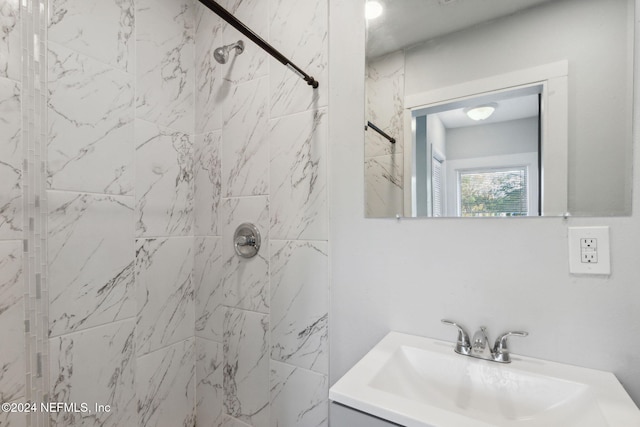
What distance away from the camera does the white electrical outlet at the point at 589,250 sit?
2.41 ft

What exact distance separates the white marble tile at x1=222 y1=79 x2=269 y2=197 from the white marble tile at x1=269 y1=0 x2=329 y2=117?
0.08 metres

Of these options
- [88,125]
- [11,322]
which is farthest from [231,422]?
[88,125]

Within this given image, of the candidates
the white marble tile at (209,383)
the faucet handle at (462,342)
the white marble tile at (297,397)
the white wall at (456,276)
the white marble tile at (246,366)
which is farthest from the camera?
the white marble tile at (209,383)

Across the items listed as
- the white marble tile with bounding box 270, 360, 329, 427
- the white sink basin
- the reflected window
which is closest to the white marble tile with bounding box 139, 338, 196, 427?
the white marble tile with bounding box 270, 360, 329, 427

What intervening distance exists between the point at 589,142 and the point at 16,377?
1797mm

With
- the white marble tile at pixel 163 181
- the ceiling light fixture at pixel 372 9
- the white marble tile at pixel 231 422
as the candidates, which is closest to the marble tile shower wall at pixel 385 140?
the ceiling light fixture at pixel 372 9

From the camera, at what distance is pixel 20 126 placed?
946 millimetres

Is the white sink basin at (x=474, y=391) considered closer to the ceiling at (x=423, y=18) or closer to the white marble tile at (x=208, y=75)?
the ceiling at (x=423, y=18)

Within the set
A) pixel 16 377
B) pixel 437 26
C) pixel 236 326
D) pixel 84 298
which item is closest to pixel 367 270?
pixel 236 326

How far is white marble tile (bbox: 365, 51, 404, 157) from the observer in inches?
40.2

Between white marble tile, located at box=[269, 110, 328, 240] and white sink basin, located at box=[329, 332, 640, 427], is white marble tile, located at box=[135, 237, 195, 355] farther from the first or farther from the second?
white sink basin, located at box=[329, 332, 640, 427]

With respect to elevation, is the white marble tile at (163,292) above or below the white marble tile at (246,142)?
below

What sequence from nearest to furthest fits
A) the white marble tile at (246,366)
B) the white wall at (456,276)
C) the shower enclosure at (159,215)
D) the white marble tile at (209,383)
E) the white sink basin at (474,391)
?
the white sink basin at (474,391) → the white wall at (456,276) → the shower enclosure at (159,215) → the white marble tile at (246,366) → the white marble tile at (209,383)

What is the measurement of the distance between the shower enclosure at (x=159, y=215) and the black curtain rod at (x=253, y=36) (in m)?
0.07
